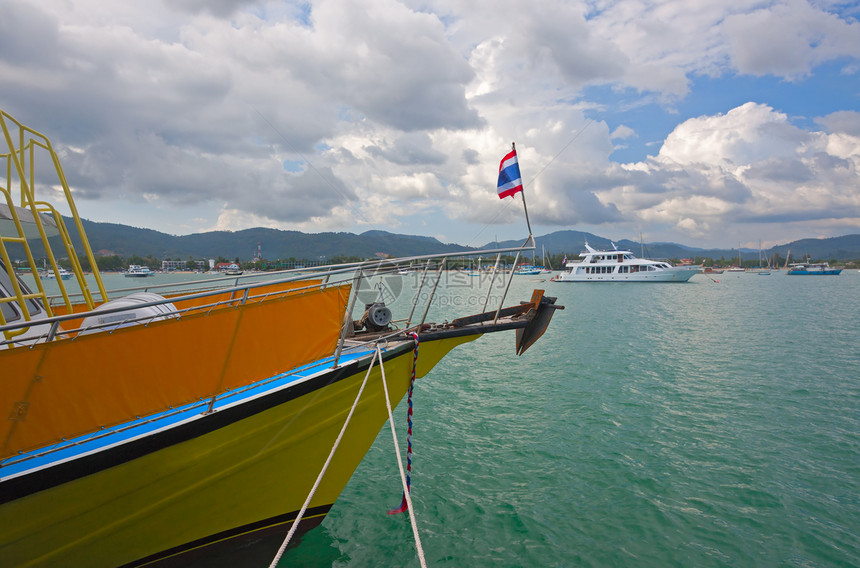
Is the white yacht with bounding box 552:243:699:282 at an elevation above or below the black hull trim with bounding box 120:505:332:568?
above

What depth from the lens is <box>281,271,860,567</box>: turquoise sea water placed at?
5.58 m

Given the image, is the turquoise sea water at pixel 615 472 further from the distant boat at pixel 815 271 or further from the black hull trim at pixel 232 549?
the distant boat at pixel 815 271

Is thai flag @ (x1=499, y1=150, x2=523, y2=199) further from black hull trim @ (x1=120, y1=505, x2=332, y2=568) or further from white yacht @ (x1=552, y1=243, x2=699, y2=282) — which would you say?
white yacht @ (x1=552, y1=243, x2=699, y2=282)

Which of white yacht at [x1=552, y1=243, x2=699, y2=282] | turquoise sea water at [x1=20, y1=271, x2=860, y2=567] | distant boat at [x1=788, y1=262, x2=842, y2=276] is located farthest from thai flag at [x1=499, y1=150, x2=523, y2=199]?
distant boat at [x1=788, y1=262, x2=842, y2=276]

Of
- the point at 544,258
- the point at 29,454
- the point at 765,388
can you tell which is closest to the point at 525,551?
the point at 29,454

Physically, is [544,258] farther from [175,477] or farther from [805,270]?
→ [175,477]

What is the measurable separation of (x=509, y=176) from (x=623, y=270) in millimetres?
75009

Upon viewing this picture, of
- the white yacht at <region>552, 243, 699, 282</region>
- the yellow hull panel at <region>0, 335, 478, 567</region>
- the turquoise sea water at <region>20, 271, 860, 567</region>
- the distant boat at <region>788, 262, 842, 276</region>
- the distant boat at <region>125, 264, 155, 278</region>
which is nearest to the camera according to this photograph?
the yellow hull panel at <region>0, 335, 478, 567</region>

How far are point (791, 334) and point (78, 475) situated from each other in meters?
28.9

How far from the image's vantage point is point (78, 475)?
355 centimetres

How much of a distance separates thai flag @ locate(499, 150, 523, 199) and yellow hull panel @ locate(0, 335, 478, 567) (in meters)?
3.51

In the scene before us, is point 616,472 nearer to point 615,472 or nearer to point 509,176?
point 615,472

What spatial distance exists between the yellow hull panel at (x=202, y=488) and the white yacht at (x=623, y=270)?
7569cm

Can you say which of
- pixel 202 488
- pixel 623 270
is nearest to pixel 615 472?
pixel 202 488
